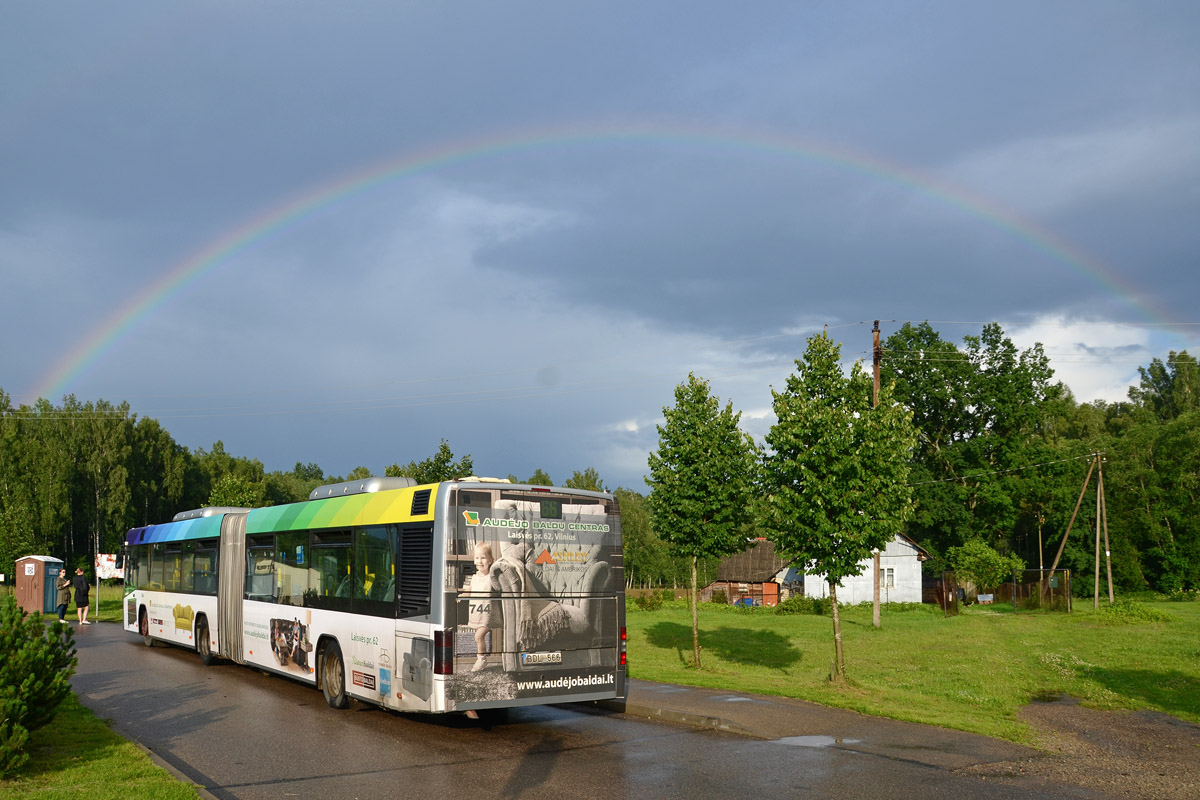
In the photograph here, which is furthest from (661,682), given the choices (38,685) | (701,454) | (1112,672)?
(1112,672)

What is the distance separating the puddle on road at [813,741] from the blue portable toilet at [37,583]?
34410mm

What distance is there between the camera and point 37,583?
3619 cm

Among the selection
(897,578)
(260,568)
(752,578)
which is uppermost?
(260,568)

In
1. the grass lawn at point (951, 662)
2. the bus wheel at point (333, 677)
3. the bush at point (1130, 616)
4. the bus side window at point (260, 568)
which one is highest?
the bus side window at point (260, 568)

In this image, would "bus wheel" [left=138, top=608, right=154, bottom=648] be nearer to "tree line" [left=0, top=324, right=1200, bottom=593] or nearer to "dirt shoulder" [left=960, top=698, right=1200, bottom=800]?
"dirt shoulder" [left=960, top=698, right=1200, bottom=800]

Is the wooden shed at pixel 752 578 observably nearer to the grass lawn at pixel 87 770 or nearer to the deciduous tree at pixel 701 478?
the deciduous tree at pixel 701 478

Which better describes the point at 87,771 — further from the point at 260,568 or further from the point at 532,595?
the point at 260,568

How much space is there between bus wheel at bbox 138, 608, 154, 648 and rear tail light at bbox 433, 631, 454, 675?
16441 millimetres

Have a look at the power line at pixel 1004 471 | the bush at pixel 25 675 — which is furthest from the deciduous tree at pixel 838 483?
the power line at pixel 1004 471

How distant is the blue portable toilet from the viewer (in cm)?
3606

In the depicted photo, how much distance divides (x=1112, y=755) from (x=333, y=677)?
33.4 feet

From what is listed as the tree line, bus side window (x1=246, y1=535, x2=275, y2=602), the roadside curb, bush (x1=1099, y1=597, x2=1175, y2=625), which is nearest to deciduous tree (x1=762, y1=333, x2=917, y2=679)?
bus side window (x1=246, y1=535, x2=275, y2=602)

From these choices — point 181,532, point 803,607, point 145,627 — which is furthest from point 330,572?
point 803,607

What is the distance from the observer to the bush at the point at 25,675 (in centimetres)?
845
